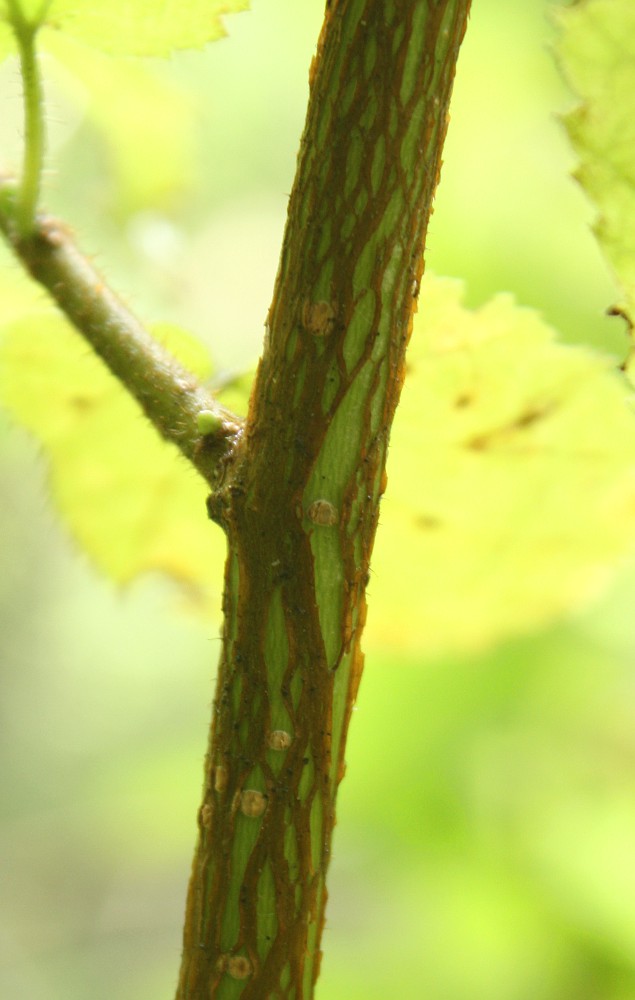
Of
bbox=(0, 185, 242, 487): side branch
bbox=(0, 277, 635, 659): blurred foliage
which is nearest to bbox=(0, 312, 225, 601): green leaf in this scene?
bbox=(0, 277, 635, 659): blurred foliage

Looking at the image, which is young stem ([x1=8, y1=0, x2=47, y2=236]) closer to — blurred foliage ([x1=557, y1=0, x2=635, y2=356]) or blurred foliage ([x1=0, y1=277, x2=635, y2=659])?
blurred foliage ([x1=0, y1=277, x2=635, y2=659])

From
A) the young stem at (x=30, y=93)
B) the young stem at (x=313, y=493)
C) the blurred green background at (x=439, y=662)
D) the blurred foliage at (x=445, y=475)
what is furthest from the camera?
the blurred green background at (x=439, y=662)

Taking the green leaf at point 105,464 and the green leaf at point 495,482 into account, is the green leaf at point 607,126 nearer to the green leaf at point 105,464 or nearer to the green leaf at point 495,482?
the green leaf at point 495,482

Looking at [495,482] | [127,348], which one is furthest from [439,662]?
[127,348]

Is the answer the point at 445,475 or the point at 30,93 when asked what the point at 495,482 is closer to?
the point at 445,475

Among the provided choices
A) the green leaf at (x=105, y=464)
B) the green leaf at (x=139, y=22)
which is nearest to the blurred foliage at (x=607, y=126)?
the green leaf at (x=139, y=22)

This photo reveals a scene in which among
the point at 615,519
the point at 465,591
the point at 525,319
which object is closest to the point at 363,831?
the point at 465,591
